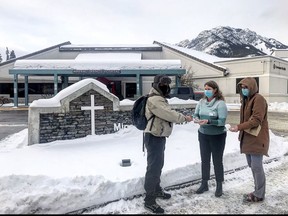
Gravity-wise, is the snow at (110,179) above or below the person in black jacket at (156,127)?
below

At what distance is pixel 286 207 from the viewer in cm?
383

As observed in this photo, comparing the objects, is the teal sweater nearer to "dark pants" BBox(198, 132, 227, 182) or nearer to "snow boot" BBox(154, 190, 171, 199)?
"dark pants" BBox(198, 132, 227, 182)

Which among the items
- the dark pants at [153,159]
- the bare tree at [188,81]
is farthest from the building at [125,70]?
the dark pants at [153,159]

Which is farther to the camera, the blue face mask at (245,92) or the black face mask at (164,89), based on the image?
the blue face mask at (245,92)

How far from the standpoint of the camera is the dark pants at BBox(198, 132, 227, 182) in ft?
14.2

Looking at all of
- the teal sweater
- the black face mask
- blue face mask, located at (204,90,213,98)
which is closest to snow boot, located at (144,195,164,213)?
the teal sweater

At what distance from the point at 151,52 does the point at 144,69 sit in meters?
13.2

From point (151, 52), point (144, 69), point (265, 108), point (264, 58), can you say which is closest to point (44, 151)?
point (265, 108)

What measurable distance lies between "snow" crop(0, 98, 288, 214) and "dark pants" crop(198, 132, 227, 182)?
34cm

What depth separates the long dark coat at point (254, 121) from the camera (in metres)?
3.88

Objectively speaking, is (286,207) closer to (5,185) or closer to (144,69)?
(5,185)

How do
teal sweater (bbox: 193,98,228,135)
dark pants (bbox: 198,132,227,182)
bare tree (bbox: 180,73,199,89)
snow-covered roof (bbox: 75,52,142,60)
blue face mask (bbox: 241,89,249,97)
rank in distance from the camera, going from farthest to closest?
snow-covered roof (bbox: 75,52,142,60)
bare tree (bbox: 180,73,199,89)
dark pants (bbox: 198,132,227,182)
teal sweater (bbox: 193,98,228,135)
blue face mask (bbox: 241,89,249,97)

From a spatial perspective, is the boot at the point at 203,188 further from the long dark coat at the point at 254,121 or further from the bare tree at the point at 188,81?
the bare tree at the point at 188,81

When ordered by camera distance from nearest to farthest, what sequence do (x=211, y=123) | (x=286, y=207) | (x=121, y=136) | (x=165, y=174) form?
(x=286, y=207)
(x=211, y=123)
(x=165, y=174)
(x=121, y=136)
